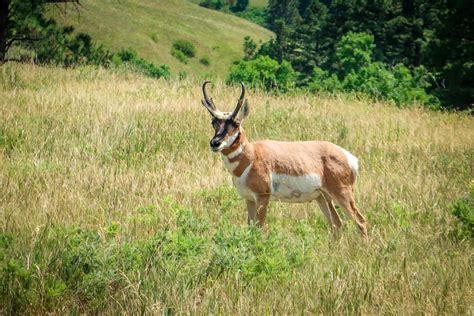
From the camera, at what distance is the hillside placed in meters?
69.6

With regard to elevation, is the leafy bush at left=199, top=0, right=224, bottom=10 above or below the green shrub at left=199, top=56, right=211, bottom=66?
above

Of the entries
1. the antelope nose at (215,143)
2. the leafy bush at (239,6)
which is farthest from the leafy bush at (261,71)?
the leafy bush at (239,6)

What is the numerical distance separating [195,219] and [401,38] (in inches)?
1741

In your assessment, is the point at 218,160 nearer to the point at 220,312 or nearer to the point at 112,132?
the point at 112,132

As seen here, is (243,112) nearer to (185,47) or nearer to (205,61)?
(185,47)

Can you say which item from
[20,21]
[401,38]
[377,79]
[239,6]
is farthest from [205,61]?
[239,6]

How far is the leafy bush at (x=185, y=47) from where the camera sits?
80812mm

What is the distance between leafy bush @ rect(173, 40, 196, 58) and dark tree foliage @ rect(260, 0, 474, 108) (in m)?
12.9

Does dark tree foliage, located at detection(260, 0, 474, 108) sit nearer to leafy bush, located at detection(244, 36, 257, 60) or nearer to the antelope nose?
leafy bush, located at detection(244, 36, 257, 60)

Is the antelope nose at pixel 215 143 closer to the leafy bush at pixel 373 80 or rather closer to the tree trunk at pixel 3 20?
the leafy bush at pixel 373 80

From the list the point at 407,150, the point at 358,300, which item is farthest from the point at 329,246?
the point at 407,150

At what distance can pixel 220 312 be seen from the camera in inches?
192

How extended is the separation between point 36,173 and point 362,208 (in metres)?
4.60

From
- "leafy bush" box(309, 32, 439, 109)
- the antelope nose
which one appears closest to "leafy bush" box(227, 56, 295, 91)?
"leafy bush" box(309, 32, 439, 109)
